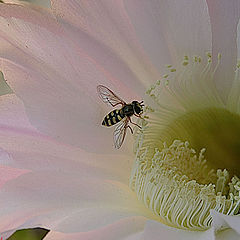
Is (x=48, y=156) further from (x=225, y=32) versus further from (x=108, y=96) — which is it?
(x=225, y=32)

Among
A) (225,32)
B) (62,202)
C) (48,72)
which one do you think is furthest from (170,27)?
(62,202)

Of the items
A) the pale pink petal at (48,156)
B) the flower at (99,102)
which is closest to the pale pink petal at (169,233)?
the flower at (99,102)

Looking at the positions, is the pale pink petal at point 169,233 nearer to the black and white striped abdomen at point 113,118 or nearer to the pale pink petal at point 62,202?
the pale pink petal at point 62,202

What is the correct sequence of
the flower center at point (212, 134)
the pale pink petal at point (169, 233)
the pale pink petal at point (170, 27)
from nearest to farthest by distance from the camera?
the pale pink petal at point (169, 233)
the pale pink petal at point (170, 27)
the flower center at point (212, 134)

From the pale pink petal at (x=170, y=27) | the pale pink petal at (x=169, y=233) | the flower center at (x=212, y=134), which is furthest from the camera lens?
the flower center at (x=212, y=134)

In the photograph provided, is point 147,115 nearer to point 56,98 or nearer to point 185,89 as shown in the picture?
point 185,89
